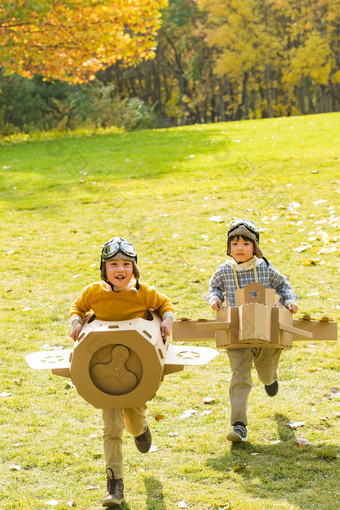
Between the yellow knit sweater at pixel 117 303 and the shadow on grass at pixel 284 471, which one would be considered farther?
the yellow knit sweater at pixel 117 303

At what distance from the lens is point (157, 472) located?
428 cm

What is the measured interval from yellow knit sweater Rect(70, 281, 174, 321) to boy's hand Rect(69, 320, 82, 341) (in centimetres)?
11

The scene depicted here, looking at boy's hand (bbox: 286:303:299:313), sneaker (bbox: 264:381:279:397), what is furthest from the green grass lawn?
boy's hand (bbox: 286:303:299:313)

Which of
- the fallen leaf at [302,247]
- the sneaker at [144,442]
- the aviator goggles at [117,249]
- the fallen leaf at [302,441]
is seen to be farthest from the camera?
the fallen leaf at [302,247]

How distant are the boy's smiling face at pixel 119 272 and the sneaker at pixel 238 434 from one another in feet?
4.04

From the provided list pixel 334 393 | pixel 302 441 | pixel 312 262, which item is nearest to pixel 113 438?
pixel 302 441

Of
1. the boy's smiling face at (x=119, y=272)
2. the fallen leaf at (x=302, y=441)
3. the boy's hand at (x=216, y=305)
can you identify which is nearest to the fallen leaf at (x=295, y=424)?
the fallen leaf at (x=302, y=441)

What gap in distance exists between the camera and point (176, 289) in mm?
8484

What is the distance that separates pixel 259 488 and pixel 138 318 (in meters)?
1.19

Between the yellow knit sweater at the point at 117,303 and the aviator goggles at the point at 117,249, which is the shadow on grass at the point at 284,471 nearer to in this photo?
the yellow knit sweater at the point at 117,303

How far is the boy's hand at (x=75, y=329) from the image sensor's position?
3.96m

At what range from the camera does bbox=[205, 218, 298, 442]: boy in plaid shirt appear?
4617 mm

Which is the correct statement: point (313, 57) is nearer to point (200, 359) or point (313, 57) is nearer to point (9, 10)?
point (9, 10)

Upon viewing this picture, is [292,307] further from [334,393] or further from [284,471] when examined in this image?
[334,393]
